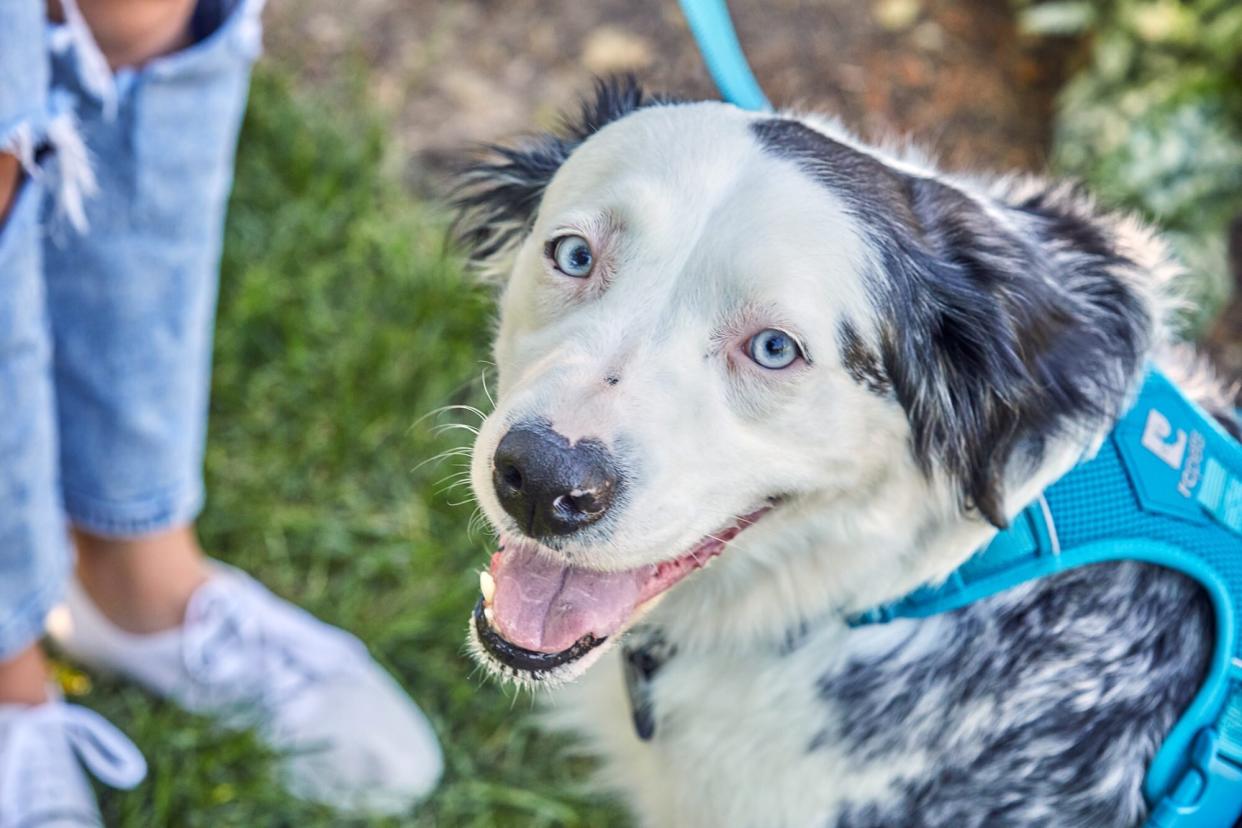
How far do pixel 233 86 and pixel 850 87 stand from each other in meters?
3.06

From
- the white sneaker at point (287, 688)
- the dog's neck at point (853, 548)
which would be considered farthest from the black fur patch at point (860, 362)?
the white sneaker at point (287, 688)

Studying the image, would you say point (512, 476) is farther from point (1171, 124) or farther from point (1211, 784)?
point (1171, 124)

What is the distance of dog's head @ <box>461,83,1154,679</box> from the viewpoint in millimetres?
1886

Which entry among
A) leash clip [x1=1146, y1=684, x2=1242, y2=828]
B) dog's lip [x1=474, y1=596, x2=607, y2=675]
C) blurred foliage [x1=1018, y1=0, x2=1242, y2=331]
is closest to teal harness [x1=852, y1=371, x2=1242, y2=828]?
leash clip [x1=1146, y1=684, x2=1242, y2=828]

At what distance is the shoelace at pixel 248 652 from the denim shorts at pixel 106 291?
11.1 inches

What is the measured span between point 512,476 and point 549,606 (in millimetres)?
278

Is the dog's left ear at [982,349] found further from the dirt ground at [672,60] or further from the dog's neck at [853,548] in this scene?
the dirt ground at [672,60]

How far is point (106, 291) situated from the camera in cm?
250

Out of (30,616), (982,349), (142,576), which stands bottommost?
(142,576)

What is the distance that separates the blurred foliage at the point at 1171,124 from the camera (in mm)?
4355

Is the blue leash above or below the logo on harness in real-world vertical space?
above

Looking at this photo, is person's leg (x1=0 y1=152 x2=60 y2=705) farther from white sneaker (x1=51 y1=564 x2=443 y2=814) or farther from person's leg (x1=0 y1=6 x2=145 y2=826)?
white sneaker (x1=51 y1=564 x2=443 y2=814)

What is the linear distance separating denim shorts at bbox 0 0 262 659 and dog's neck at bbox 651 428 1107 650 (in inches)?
48.4

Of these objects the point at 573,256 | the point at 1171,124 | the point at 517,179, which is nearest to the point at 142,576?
the point at 517,179
